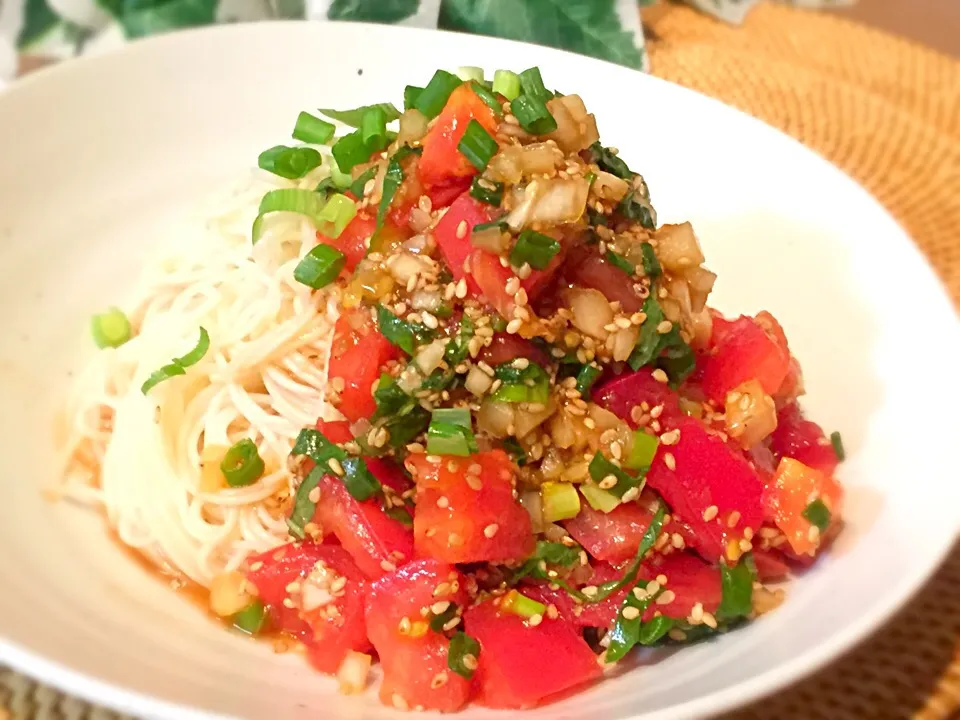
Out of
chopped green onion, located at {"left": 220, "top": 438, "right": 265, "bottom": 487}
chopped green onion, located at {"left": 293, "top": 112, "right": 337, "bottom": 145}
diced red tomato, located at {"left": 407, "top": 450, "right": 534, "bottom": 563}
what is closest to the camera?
diced red tomato, located at {"left": 407, "top": 450, "right": 534, "bottom": 563}

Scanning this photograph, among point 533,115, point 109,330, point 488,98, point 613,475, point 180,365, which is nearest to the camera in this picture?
point 613,475

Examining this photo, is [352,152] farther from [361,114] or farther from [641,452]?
[641,452]

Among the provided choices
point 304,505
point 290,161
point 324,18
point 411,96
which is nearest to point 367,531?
point 304,505

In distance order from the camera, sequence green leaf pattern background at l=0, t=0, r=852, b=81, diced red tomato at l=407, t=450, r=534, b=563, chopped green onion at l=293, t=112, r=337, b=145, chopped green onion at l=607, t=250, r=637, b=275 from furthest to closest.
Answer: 1. green leaf pattern background at l=0, t=0, r=852, b=81
2. chopped green onion at l=293, t=112, r=337, b=145
3. chopped green onion at l=607, t=250, r=637, b=275
4. diced red tomato at l=407, t=450, r=534, b=563

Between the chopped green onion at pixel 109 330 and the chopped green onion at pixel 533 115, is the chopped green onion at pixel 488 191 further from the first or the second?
the chopped green onion at pixel 109 330

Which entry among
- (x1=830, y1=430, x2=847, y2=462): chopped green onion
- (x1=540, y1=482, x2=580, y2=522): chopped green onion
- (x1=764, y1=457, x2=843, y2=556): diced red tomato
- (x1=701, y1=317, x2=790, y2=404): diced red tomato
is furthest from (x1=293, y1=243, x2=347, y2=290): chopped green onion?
(x1=830, y1=430, x2=847, y2=462): chopped green onion

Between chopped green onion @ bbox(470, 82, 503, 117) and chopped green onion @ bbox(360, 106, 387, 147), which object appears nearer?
chopped green onion @ bbox(470, 82, 503, 117)

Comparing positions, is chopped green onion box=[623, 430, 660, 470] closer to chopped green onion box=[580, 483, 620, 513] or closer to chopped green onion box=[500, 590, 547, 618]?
chopped green onion box=[580, 483, 620, 513]

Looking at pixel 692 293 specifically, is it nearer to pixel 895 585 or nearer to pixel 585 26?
pixel 895 585
